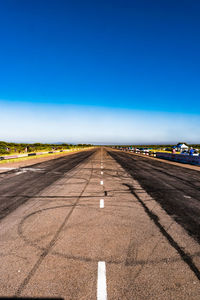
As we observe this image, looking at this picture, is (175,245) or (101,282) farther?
(175,245)

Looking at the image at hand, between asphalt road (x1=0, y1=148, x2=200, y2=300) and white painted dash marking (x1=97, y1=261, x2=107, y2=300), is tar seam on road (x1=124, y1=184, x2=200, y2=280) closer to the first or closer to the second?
asphalt road (x1=0, y1=148, x2=200, y2=300)

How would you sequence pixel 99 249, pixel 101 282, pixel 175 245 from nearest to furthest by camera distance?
pixel 101 282 < pixel 99 249 < pixel 175 245

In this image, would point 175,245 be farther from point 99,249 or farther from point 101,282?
point 101,282

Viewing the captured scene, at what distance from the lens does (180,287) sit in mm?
2928

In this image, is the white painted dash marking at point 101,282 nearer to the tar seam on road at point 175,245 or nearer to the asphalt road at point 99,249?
the asphalt road at point 99,249

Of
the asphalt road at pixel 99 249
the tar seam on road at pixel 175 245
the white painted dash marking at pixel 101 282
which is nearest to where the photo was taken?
the white painted dash marking at pixel 101 282

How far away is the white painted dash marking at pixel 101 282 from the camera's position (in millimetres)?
2721

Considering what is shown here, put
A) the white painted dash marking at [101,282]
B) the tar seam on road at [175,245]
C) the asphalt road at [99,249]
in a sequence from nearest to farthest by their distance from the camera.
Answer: the white painted dash marking at [101,282] < the asphalt road at [99,249] < the tar seam on road at [175,245]

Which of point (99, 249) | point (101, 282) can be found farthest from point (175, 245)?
point (101, 282)

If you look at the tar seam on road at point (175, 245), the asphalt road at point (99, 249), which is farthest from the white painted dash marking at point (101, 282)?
the tar seam on road at point (175, 245)

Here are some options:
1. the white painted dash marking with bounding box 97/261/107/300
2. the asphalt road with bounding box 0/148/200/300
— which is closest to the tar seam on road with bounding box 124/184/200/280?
the asphalt road with bounding box 0/148/200/300

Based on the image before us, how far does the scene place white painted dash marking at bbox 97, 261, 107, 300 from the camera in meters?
2.72

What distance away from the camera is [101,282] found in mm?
2967

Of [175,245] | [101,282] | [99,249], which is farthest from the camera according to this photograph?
[175,245]
